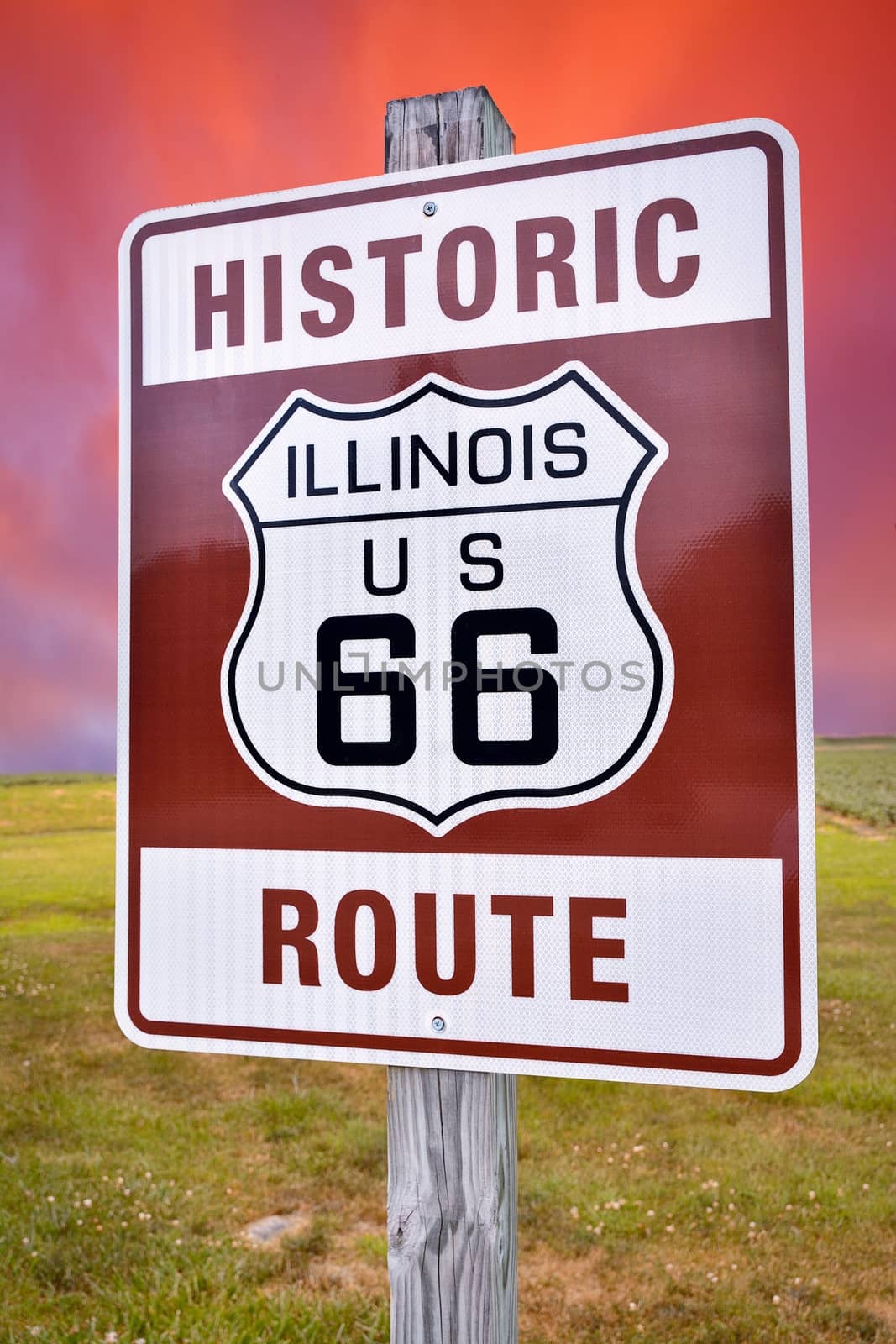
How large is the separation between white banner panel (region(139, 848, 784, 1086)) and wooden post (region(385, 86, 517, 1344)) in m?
0.07

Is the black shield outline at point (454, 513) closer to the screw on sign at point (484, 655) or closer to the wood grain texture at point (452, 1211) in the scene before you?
the screw on sign at point (484, 655)

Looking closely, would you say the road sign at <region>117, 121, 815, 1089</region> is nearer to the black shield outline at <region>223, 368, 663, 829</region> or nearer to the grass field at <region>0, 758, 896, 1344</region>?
the black shield outline at <region>223, 368, 663, 829</region>

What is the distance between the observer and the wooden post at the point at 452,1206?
146cm

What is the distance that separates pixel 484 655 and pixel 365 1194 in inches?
114

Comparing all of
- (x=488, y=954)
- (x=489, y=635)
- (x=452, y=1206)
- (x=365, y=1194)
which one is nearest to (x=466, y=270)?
(x=489, y=635)

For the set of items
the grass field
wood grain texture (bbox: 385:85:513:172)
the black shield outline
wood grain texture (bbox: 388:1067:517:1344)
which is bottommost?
the grass field

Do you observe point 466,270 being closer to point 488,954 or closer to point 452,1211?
point 488,954

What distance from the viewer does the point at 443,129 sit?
161 centimetres

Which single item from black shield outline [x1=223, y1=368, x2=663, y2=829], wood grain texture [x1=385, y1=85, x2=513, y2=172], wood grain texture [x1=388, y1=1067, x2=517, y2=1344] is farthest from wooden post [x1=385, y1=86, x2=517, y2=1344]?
wood grain texture [x1=385, y1=85, x2=513, y2=172]

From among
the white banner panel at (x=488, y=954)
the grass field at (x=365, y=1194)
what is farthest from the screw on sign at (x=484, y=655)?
the grass field at (x=365, y=1194)

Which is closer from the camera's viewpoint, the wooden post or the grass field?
the wooden post

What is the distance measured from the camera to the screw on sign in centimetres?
142

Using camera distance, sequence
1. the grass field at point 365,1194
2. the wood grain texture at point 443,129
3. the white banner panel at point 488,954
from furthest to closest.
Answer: the grass field at point 365,1194
the wood grain texture at point 443,129
the white banner panel at point 488,954

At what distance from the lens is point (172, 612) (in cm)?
168
